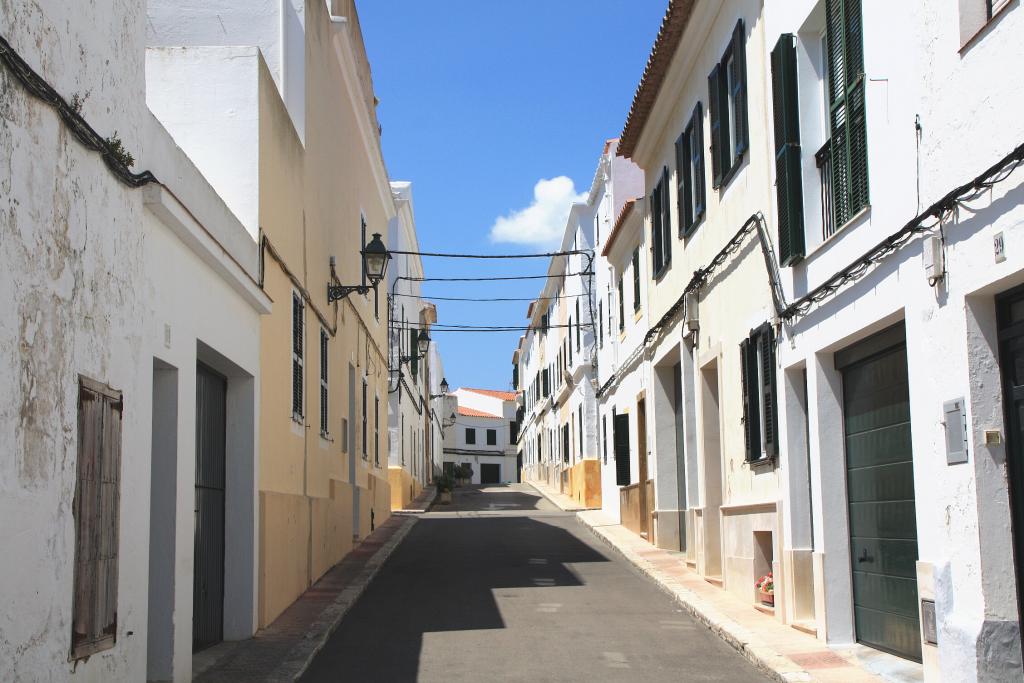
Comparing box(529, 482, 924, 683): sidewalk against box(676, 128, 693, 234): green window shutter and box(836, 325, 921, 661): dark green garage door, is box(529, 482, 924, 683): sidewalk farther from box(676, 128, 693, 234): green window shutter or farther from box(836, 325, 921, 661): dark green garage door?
box(676, 128, 693, 234): green window shutter

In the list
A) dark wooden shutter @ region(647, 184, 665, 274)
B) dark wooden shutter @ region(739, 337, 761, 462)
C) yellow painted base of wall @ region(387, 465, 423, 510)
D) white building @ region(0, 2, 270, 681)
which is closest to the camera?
white building @ region(0, 2, 270, 681)

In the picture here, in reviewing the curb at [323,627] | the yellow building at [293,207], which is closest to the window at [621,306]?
the yellow building at [293,207]

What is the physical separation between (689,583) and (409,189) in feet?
74.3

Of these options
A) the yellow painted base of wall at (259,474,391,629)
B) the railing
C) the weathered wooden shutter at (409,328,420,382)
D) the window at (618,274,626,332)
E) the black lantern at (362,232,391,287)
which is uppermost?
the weathered wooden shutter at (409,328,420,382)

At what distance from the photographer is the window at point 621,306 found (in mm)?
23797

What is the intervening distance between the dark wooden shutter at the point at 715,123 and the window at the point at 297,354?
504 cm

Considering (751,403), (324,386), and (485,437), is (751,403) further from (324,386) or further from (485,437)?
(485,437)

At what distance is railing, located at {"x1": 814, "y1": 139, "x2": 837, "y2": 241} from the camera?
10.1m

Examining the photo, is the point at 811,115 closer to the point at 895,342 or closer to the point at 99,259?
the point at 895,342

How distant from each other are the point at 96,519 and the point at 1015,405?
17.8ft

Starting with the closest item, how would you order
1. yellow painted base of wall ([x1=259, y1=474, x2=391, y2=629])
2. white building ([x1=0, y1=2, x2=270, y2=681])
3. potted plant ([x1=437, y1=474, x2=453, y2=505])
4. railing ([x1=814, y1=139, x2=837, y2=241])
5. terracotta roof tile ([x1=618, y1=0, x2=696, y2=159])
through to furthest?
white building ([x1=0, y1=2, x2=270, y2=681])
railing ([x1=814, y1=139, x2=837, y2=241])
yellow painted base of wall ([x1=259, y1=474, x2=391, y2=629])
terracotta roof tile ([x1=618, y1=0, x2=696, y2=159])
potted plant ([x1=437, y1=474, x2=453, y2=505])

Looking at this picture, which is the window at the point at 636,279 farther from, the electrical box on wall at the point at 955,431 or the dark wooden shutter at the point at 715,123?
the electrical box on wall at the point at 955,431

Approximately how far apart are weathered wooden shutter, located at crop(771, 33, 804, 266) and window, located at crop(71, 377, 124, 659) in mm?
6091

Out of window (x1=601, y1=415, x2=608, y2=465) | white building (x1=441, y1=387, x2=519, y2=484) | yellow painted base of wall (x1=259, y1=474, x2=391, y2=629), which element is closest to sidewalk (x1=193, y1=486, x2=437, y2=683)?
yellow painted base of wall (x1=259, y1=474, x2=391, y2=629)
